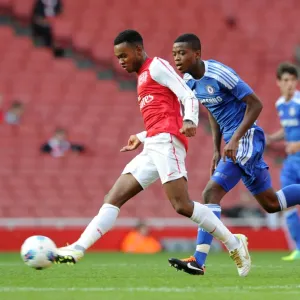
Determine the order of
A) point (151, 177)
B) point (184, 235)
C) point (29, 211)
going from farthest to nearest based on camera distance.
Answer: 1. point (29, 211)
2. point (184, 235)
3. point (151, 177)

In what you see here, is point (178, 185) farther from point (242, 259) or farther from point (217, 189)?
point (242, 259)

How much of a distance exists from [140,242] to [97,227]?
24.9 ft

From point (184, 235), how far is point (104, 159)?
342 cm

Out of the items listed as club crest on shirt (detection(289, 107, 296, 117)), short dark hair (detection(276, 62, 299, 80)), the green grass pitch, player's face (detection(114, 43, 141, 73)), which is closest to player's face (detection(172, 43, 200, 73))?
player's face (detection(114, 43, 141, 73))

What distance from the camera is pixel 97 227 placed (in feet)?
25.3

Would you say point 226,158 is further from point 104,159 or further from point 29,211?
point 104,159

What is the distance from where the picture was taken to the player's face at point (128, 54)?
25.8 ft

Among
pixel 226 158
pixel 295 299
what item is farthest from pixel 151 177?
pixel 295 299

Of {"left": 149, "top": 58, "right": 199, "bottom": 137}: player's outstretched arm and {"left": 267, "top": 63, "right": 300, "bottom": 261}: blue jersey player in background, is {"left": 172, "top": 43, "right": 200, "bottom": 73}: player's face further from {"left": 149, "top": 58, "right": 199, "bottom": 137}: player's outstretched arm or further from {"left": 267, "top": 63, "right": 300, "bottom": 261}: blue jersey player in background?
{"left": 267, "top": 63, "right": 300, "bottom": 261}: blue jersey player in background

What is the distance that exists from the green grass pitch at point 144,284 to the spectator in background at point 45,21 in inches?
495

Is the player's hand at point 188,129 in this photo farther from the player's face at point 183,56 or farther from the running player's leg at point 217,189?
the running player's leg at point 217,189

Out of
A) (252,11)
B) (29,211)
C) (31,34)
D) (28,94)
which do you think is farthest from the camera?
(252,11)

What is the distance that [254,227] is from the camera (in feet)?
53.1

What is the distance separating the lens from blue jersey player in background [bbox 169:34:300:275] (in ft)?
26.6
